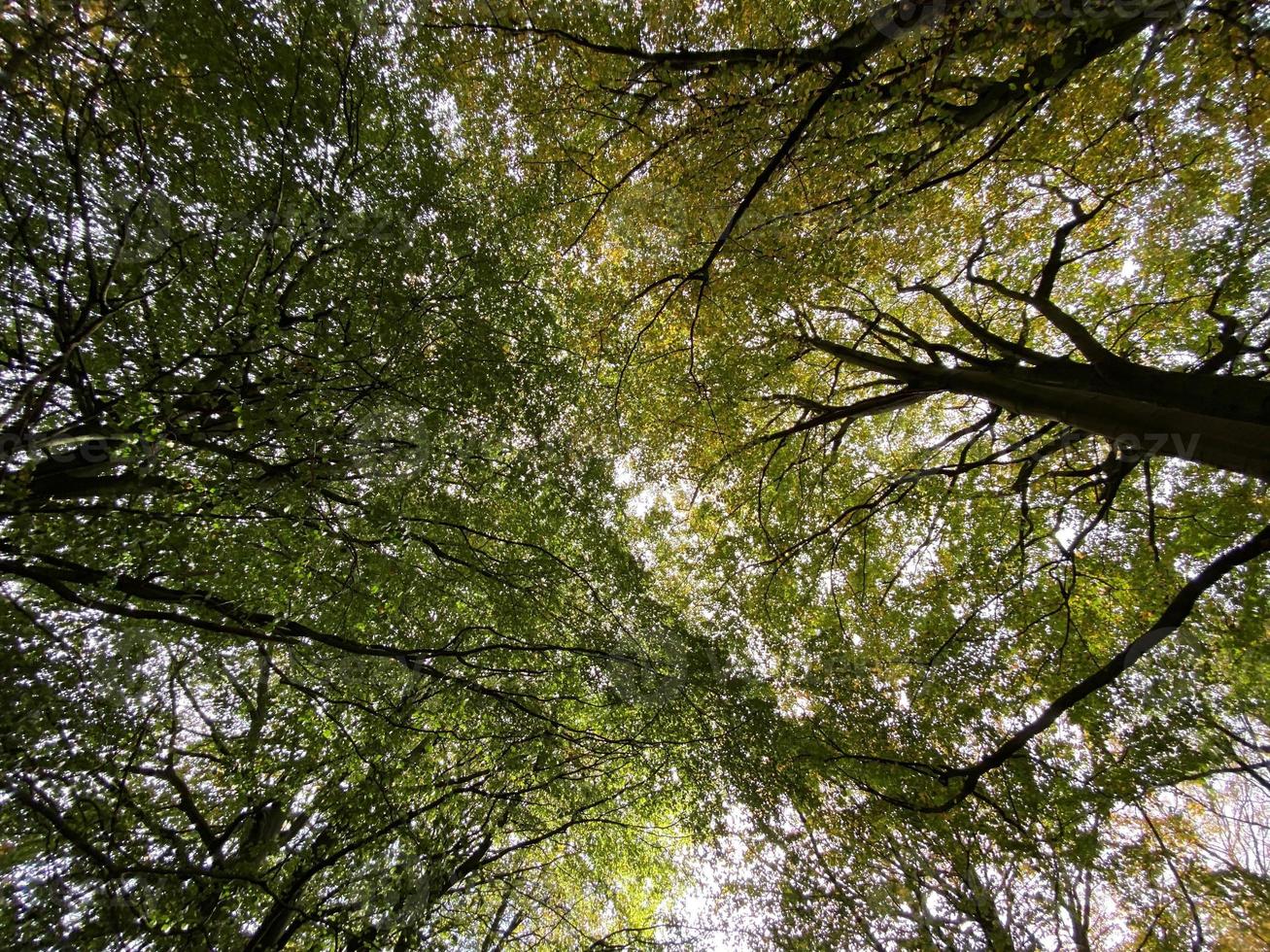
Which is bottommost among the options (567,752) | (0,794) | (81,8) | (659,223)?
(0,794)

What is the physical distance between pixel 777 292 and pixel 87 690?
21.7 ft

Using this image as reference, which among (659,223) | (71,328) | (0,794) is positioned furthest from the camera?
(659,223)

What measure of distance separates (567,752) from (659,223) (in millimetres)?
5989

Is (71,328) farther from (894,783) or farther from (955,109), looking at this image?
(894,783)

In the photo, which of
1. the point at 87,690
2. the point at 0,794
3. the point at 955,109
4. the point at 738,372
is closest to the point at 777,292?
the point at 738,372

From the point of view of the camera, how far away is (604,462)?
221 inches

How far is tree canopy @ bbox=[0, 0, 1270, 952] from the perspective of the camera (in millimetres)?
2986

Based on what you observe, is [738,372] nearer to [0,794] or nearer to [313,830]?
[313,830]

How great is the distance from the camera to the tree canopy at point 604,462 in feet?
9.80

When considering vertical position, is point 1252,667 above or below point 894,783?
above

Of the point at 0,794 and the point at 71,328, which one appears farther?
the point at 71,328

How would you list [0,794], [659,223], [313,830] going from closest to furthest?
[0,794]
[313,830]
[659,223]

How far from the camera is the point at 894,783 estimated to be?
516cm

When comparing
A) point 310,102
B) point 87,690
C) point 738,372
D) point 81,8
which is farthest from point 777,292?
point 87,690
